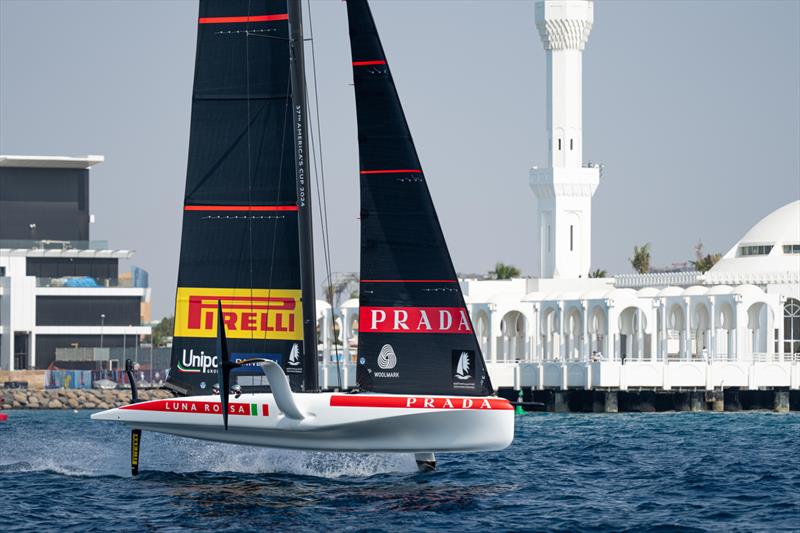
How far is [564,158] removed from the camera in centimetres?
10106

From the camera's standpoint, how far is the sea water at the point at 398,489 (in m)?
23.8

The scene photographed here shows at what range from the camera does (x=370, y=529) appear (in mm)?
22703

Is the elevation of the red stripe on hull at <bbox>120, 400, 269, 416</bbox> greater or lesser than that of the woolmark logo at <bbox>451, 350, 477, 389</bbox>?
lesser

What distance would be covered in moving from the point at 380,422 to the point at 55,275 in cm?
8603

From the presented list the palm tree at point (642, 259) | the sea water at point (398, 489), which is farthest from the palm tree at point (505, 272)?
the sea water at point (398, 489)

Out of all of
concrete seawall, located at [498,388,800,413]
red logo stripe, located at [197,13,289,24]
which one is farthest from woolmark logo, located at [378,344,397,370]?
concrete seawall, located at [498,388,800,413]

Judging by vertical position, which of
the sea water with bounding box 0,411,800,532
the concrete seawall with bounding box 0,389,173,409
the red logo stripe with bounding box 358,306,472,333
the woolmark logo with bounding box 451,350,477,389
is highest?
the red logo stripe with bounding box 358,306,472,333

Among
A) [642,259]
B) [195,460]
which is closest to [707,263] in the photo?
[642,259]

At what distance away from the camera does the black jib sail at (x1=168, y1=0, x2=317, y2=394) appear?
28.9 meters

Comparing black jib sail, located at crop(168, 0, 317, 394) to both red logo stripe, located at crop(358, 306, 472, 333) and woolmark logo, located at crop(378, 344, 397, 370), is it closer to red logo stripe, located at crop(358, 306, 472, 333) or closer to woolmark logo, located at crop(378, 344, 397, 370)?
red logo stripe, located at crop(358, 306, 472, 333)

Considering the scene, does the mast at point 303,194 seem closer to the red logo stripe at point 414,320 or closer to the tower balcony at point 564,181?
the red logo stripe at point 414,320

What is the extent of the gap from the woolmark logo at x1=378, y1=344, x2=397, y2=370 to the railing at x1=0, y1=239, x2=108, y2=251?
85.4 meters

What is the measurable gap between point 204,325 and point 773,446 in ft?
66.1

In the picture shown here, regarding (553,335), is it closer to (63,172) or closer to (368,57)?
(63,172)
